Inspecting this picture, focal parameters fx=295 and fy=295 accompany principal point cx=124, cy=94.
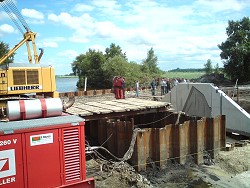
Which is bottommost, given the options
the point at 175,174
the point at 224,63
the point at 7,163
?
the point at 175,174

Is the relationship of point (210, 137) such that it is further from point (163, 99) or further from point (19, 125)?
point (163, 99)

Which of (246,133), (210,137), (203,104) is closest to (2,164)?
(210,137)

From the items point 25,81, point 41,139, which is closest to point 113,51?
point 25,81

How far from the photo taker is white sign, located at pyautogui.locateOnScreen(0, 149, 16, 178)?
7195mm

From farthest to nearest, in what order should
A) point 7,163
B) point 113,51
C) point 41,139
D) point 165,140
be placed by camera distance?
1. point 113,51
2. point 165,140
3. point 41,139
4. point 7,163

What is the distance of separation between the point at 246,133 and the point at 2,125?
15621mm

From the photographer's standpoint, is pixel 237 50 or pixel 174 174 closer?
pixel 174 174

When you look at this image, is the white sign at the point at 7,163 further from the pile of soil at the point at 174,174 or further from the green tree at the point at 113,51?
the green tree at the point at 113,51

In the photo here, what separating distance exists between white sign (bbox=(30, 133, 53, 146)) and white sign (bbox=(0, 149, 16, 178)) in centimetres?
53

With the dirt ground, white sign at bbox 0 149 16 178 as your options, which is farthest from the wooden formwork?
white sign at bbox 0 149 16 178

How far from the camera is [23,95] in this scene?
14.4 m

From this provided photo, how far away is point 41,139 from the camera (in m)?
7.78

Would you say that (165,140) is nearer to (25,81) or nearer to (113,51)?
(25,81)

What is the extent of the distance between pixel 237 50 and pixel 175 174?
4031 centimetres
